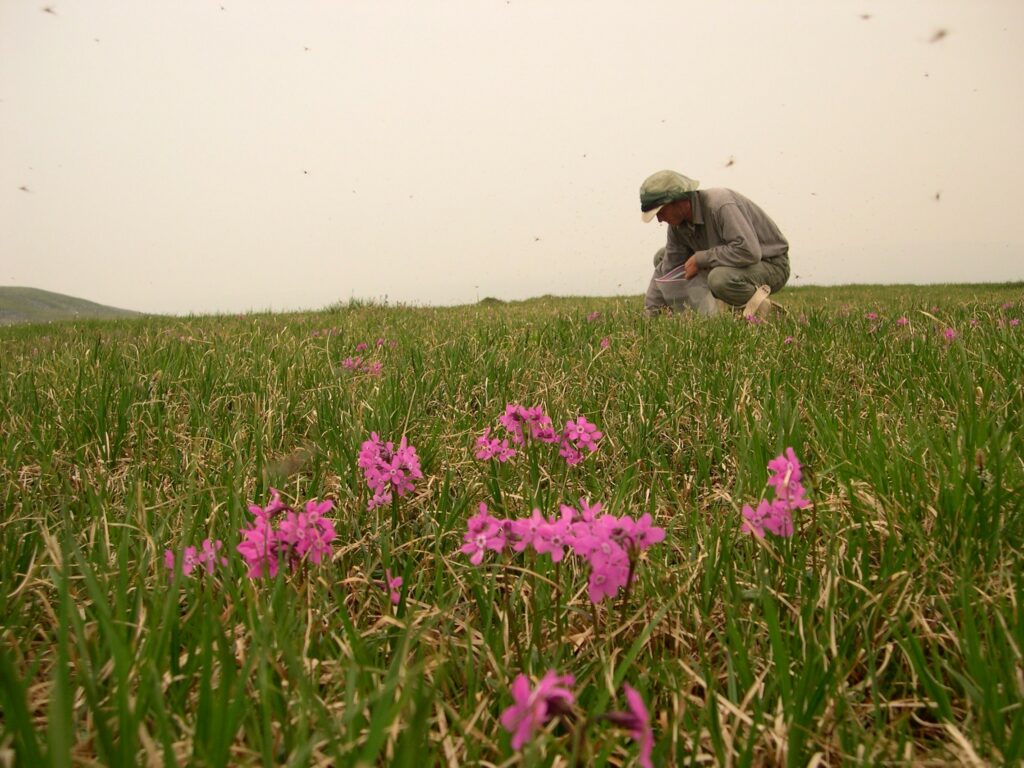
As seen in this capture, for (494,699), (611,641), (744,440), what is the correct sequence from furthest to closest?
(744,440) → (611,641) → (494,699)

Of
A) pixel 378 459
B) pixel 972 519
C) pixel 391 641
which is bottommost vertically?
pixel 391 641

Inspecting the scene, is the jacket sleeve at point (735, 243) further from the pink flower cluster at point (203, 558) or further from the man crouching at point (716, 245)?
the pink flower cluster at point (203, 558)

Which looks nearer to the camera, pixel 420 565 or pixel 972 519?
pixel 972 519

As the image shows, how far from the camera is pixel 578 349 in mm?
4391

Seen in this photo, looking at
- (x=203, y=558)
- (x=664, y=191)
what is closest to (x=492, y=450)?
(x=203, y=558)

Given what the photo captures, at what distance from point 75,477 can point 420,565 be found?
135 cm

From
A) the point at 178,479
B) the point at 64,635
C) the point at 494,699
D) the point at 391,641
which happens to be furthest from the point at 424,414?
the point at 64,635

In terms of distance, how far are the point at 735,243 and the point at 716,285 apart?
0.48 metres

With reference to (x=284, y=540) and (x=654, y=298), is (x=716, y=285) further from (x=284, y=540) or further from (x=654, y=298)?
(x=284, y=540)

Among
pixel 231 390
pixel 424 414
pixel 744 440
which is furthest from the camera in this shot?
pixel 231 390

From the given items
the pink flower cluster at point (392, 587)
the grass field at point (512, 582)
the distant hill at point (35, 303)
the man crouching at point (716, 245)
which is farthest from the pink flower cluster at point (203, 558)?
the distant hill at point (35, 303)

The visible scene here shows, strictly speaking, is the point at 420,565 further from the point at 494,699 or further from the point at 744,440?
the point at 744,440

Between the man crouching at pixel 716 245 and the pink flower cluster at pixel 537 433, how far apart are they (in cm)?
504

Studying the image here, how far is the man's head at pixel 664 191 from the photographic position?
6.97 meters
